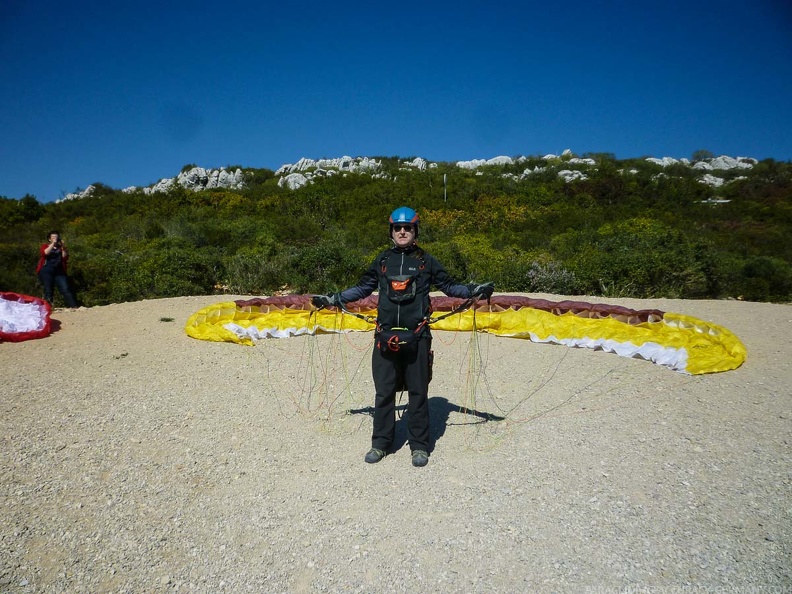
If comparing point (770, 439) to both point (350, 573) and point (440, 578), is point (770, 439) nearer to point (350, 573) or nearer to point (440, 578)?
point (440, 578)

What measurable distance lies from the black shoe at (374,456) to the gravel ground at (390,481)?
0.18 feet

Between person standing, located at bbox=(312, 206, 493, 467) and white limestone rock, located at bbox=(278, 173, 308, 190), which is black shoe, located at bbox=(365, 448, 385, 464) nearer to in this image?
person standing, located at bbox=(312, 206, 493, 467)

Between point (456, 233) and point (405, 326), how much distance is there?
22.6 m

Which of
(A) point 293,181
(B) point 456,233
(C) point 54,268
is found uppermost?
(A) point 293,181

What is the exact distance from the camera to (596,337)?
7227mm

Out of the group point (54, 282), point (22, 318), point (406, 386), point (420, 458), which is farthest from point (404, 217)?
point (54, 282)

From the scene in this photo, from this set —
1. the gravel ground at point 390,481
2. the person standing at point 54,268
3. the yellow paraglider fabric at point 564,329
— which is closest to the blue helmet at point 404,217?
the gravel ground at point 390,481

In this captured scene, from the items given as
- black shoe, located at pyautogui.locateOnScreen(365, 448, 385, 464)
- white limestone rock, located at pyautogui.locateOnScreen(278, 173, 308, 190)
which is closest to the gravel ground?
black shoe, located at pyautogui.locateOnScreen(365, 448, 385, 464)

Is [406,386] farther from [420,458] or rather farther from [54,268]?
[54,268]

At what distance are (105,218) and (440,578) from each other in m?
37.5

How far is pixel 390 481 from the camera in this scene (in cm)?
370

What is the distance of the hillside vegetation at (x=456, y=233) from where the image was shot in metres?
12.3

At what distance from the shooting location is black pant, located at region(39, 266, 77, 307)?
10078 millimetres

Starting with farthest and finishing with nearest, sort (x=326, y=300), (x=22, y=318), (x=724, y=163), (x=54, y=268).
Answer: (x=724, y=163)
(x=54, y=268)
(x=22, y=318)
(x=326, y=300)
